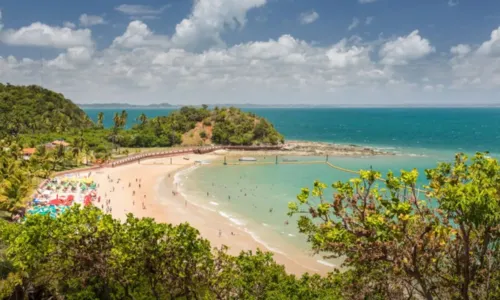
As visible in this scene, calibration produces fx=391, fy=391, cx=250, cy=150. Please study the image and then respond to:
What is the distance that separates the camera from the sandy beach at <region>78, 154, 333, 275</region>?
29.4 m

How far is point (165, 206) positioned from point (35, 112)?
76.2 m

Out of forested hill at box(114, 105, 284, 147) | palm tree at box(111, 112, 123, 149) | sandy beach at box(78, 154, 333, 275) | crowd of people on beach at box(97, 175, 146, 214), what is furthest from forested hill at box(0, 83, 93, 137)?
crowd of people on beach at box(97, 175, 146, 214)

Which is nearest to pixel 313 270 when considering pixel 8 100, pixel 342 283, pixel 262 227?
pixel 262 227

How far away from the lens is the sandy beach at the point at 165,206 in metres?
29.4

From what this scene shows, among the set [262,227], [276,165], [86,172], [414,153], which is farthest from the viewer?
[414,153]

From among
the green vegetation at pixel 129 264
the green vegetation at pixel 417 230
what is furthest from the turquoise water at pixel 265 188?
the green vegetation at pixel 417 230

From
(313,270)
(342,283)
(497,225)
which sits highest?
(497,225)

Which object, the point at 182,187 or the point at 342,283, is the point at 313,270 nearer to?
the point at 342,283

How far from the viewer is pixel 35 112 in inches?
3957

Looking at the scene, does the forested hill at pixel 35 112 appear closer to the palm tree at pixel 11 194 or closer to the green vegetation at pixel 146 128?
the green vegetation at pixel 146 128

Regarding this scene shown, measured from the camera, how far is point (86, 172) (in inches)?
2172

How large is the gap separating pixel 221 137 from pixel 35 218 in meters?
74.5

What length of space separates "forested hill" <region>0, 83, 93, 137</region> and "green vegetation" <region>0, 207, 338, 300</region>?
71878 mm

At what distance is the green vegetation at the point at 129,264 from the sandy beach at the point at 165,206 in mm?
12513
